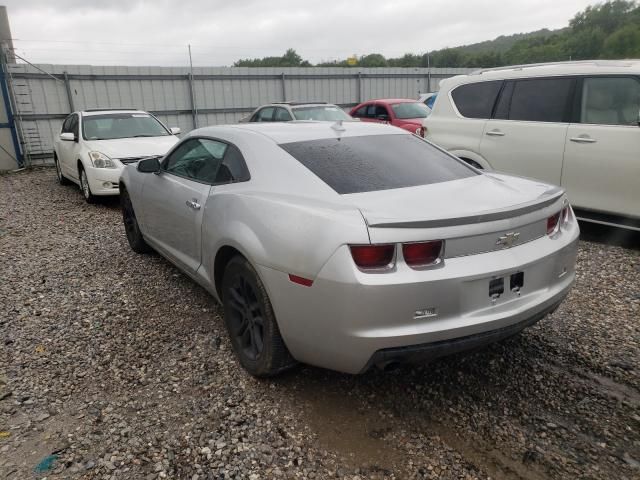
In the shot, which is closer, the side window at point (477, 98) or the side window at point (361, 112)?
the side window at point (477, 98)

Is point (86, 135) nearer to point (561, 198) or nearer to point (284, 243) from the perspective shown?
point (284, 243)

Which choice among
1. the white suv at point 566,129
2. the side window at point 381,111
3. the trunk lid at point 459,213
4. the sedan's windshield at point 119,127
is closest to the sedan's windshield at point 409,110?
the side window at point 381,111

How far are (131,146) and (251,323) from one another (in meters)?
6.11

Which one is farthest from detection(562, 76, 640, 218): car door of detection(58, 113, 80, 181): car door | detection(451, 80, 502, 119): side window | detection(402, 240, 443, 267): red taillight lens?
detection(58, 113, 80, 181): car door

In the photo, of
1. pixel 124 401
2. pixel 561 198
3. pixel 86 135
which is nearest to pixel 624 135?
pixel 561 198

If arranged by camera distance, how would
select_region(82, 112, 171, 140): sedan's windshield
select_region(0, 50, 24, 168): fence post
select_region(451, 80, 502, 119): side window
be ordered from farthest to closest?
select_region(0, 50, 24, 168): fence post → select_region(82, 112, 171, 140): sedan's windshield → select_region(451, 80, 502, 119): side window

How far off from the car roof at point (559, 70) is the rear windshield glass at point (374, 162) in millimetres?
2761

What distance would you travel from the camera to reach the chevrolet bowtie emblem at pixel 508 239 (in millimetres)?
2324

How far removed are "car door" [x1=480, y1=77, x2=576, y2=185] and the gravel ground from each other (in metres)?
1.77

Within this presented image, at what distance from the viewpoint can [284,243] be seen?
2398 millimetres

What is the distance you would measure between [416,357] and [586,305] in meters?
2.24

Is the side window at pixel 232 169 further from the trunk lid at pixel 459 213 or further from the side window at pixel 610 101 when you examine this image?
the side window at pixel 610 101

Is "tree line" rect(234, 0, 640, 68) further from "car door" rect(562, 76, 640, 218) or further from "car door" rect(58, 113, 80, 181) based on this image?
"car door" rect(562, 76, 640, 218)

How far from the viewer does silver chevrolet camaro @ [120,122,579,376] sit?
2.15m
